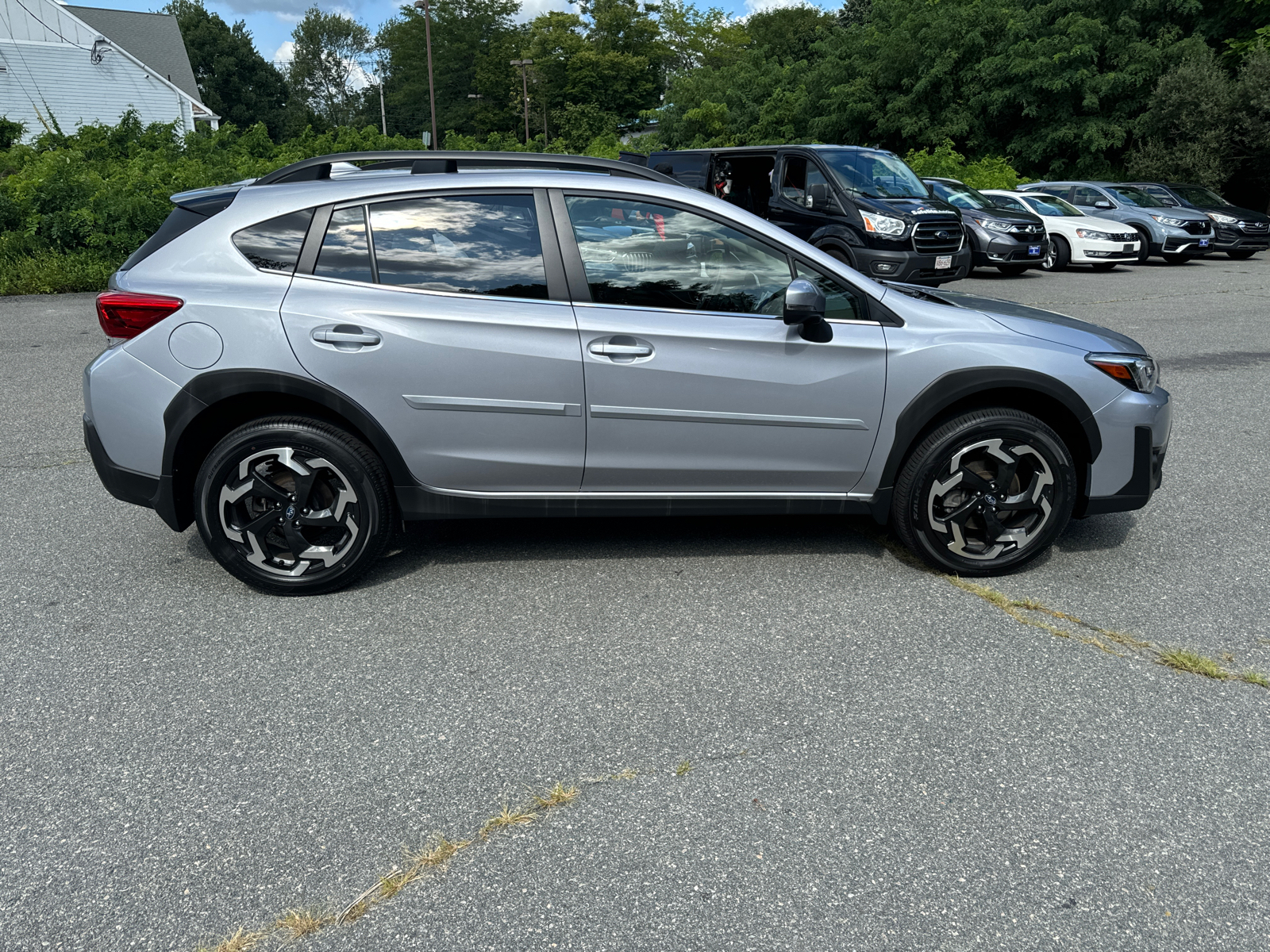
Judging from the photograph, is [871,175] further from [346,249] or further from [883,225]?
[346,249]

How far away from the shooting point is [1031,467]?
4.21m

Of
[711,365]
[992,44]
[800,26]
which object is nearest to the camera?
[711,365]

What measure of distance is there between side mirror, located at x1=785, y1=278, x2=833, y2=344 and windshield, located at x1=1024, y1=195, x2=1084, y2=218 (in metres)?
17.5

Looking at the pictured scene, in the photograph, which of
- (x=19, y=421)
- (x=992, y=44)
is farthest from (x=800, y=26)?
(x=19, y=421)

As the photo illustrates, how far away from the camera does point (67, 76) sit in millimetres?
39031

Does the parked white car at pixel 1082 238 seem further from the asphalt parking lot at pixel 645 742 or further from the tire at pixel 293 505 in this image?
the tire at pixel 293 505

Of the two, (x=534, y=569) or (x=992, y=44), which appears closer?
(x=534, y=569)

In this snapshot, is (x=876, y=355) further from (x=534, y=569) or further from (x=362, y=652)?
(x=362, y=652)

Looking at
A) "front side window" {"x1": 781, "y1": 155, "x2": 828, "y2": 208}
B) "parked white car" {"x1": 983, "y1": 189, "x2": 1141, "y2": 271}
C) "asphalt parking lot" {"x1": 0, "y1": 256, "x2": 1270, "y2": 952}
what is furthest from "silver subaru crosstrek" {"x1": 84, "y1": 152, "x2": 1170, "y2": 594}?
"parked white car" {"x1": 983, "y1": 189, "x2": 1141, "y2": 271}

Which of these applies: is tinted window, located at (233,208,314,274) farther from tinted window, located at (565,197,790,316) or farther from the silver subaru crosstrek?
tinted window, located at (565,197,790,316)

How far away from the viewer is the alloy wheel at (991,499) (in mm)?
4164

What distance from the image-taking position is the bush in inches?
1124

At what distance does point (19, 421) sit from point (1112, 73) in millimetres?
31224

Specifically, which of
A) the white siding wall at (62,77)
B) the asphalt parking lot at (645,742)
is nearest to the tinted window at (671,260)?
the asphalt parking lot at (645,742)
